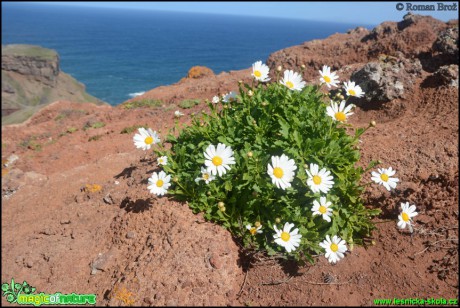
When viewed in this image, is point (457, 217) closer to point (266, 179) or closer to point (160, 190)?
point (266, 179)

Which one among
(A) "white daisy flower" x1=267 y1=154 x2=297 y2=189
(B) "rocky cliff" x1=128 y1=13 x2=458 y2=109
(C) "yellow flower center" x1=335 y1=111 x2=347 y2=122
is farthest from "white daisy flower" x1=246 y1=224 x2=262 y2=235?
(B) "rocky cliff" x1=128 y1=13 x2=458 y2=109

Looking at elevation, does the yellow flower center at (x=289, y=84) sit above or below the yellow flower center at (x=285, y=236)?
above

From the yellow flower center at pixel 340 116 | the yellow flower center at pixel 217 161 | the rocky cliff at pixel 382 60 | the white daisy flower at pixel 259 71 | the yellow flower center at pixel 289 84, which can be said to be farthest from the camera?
the rocky cliff at pixel 382 60

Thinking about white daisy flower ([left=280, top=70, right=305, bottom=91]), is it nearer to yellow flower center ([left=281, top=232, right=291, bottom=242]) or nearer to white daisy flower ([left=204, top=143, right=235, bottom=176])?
white daisy flower ([left=204, top=143, right=235, bottom=176])

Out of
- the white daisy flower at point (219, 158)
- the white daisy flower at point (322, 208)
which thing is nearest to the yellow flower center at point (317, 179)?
the white daisy flower at point (322, 208)

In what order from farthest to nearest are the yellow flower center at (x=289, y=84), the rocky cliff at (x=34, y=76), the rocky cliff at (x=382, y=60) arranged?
the rocky cliff at (x=34, y=76) < the rocky cliff at (x=382, y=60) < the yellow flower center at (x=289, y=84)

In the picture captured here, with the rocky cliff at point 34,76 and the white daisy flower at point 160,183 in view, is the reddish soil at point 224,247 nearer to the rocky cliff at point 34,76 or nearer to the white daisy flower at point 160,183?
the white daisy flower at point 160,183

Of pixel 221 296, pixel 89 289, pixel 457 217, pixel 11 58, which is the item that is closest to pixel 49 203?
pixel 89 289
